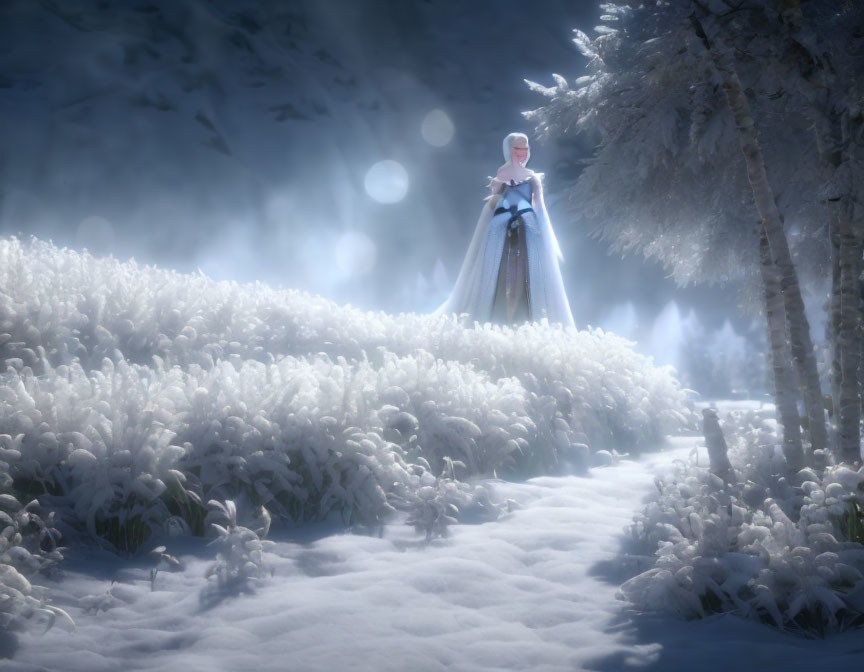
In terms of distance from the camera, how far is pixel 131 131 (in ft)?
79.6

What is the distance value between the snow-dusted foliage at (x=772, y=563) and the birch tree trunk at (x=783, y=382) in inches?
29.5

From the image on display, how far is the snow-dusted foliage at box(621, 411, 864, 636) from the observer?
263 cm

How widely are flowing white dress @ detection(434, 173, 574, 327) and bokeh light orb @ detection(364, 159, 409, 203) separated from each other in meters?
19.3

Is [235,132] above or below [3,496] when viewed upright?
above

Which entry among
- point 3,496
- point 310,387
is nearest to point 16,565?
point 3,496

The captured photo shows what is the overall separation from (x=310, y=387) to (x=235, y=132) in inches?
974

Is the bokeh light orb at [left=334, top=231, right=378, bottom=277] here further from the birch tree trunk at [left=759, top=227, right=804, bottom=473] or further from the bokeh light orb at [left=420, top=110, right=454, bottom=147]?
the birch tree trunk at [left=759, top=227, right=804, bottom=473]

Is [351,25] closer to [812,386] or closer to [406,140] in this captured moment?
[406,140]

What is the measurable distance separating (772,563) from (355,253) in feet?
77.6

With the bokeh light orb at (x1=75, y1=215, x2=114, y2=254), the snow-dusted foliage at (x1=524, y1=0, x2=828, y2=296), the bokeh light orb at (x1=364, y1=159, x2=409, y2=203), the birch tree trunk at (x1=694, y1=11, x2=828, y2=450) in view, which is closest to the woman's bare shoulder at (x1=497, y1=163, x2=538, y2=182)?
the snow-dusted foliage at (x1=524, y1=0, x2=828, y2=296)

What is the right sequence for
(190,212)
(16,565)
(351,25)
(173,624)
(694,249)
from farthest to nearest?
(351,25) < (190,212) < (694,249) < (16,565) < (173,624)

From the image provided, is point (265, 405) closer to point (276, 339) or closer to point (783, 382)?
point (276, 339)

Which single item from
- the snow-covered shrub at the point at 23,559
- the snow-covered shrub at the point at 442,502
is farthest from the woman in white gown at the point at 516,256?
the snow-covered shrub at the point at 23,559

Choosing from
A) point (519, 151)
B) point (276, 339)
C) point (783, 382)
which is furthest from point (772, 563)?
point (519, 151)
